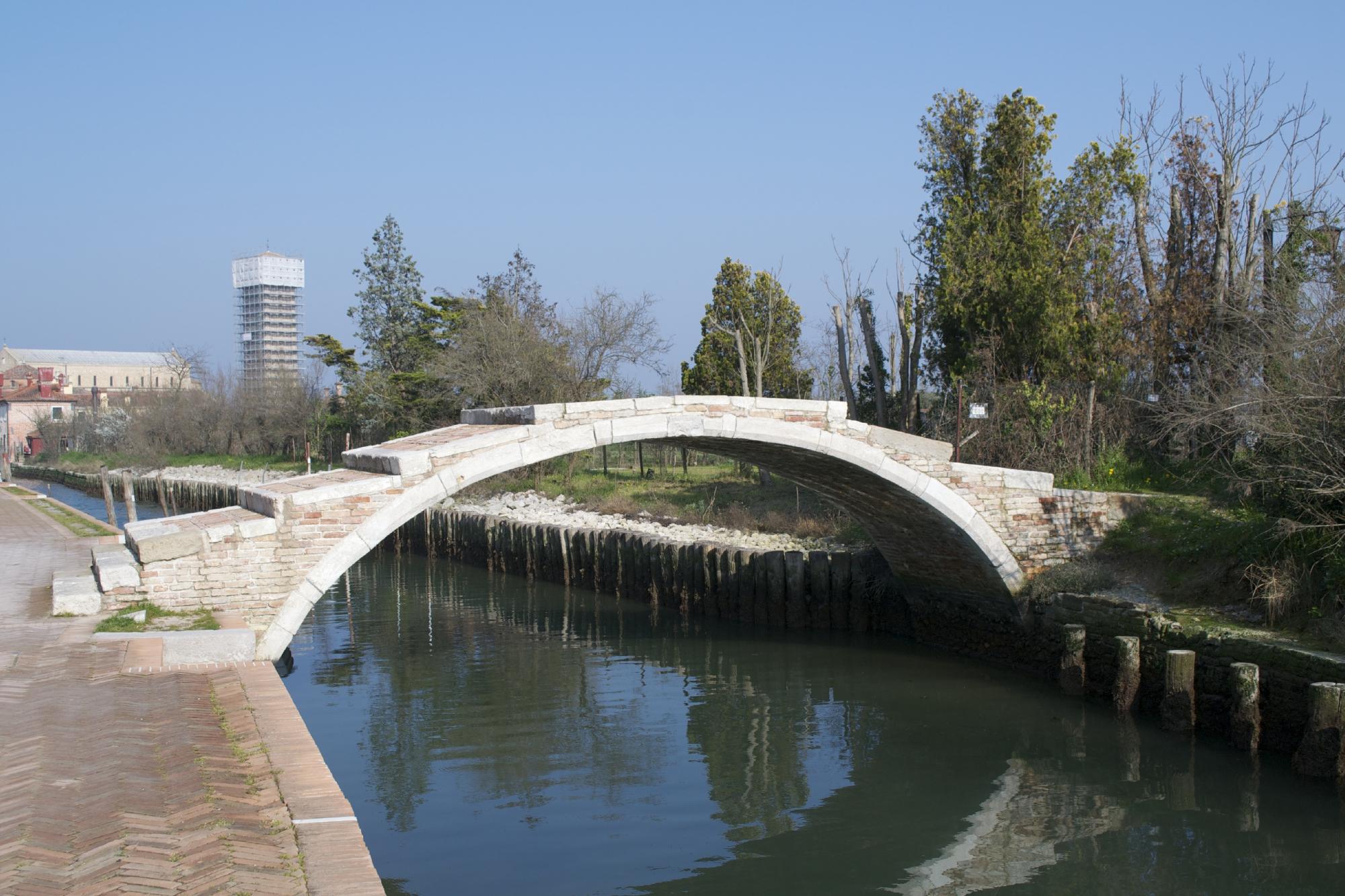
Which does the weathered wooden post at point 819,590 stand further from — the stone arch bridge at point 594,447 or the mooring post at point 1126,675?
the mooring post at point 1126,675

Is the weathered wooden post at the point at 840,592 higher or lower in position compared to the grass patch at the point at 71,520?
lower

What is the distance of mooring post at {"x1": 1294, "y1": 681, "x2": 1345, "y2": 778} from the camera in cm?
995

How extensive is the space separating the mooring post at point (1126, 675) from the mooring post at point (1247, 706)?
151 cm

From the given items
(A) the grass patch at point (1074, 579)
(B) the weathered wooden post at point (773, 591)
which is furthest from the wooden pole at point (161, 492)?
(A) the grass patch at point (1074, 579)

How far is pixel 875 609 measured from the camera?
17.7m

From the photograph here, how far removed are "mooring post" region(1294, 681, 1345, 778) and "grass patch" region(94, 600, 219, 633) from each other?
9.81 m

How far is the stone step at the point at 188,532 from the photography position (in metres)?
10.8

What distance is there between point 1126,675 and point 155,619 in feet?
33.2

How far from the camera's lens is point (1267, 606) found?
1195 cm

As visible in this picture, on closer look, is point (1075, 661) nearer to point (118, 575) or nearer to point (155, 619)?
point (155, 619)


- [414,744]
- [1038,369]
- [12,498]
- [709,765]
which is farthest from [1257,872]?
[12,498]

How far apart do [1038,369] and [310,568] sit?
1271 cm

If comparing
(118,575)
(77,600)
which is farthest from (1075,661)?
(77,600)

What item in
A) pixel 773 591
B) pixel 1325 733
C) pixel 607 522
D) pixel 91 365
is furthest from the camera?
pixel 91 365
